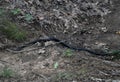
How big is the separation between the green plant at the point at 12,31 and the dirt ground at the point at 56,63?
3.9 inches

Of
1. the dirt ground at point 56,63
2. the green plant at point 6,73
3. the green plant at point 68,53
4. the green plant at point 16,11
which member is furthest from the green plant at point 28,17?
the green plant at point 6,73

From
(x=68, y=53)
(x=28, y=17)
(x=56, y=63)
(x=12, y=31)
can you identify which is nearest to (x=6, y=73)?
(x=56, y=63)

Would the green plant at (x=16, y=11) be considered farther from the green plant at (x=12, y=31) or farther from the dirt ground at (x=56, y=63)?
the dirt ground at (x=56, y=63)

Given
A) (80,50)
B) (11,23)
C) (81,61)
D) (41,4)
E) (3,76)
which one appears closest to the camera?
(3,76)

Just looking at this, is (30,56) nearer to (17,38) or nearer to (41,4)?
(17,38)

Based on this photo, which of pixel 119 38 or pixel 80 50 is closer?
pixel 80 50

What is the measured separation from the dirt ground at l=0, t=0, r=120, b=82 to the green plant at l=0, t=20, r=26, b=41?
99 millimetres

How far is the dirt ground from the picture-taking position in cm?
441

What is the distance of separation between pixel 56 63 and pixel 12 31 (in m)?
1.20

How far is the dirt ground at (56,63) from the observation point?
4.41 meters

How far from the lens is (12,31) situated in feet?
17.8

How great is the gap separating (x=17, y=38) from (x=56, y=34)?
0.80 m

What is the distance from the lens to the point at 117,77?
14.7 feet

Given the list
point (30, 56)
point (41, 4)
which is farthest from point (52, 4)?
point (30, 56)
